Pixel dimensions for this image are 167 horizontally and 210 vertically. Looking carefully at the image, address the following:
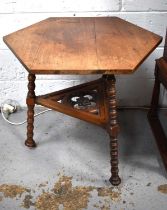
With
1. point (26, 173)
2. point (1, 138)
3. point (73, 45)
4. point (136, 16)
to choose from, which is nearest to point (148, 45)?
point (73, 45)

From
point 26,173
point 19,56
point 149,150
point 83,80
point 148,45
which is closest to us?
point 19,56

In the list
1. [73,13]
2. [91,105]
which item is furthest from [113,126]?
[73,13]

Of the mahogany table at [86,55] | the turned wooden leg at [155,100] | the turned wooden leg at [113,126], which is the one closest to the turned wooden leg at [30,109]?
the mahogany table at [86,55]

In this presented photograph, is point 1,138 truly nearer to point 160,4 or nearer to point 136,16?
point 136,16

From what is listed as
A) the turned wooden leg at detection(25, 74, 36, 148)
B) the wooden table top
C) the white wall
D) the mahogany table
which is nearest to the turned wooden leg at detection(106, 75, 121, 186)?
the mahogany table

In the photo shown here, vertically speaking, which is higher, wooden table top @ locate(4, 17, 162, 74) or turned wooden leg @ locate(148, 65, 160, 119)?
wooden table top @ locate(4, 17, 162, 74)

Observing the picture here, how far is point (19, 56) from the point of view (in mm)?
1020

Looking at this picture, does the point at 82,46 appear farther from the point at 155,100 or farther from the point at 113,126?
the point at 155,100

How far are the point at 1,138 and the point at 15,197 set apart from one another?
0.42 m

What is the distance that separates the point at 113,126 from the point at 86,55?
30 cm

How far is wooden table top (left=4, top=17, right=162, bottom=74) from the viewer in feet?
3.10

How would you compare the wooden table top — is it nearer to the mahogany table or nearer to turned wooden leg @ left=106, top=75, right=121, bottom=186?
the mahogany table

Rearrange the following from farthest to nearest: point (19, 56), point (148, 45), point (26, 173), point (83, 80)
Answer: point (83, 80), point (26, 173), point (148, 45), point (19, 56)

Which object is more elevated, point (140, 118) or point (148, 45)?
point (148, 45)
